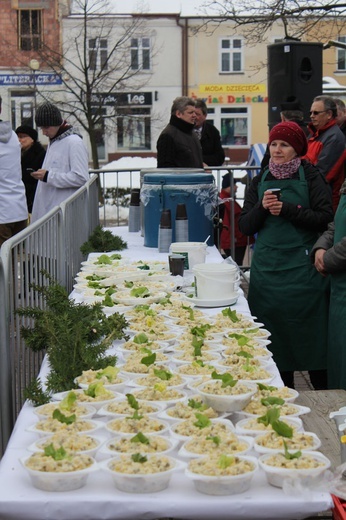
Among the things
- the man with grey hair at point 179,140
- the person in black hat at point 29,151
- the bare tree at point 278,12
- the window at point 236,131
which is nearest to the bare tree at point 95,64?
the window at point 236,131

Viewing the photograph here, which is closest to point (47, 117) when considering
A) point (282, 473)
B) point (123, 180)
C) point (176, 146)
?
point (176, 146)

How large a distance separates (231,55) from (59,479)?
37.1 meters

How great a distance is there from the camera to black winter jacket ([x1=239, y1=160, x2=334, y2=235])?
5.62 meters

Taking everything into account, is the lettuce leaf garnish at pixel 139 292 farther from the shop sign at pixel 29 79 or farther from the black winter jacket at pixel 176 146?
the shop sign at pixel 29 79

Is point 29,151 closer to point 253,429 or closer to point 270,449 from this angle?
point 253,429

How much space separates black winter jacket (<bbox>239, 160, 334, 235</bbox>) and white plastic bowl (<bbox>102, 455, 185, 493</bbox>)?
3286 millimetres

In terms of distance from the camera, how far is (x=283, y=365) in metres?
5.92

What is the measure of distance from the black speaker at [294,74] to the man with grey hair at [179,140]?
3.30 meters

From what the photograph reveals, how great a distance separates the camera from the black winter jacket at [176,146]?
8609 mm

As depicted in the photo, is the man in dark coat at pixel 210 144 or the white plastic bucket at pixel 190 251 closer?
the white plastic bucket at pixel 190 251

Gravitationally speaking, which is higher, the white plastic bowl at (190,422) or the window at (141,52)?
the window at (141,52)

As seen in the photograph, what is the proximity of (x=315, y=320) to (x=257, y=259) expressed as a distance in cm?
55

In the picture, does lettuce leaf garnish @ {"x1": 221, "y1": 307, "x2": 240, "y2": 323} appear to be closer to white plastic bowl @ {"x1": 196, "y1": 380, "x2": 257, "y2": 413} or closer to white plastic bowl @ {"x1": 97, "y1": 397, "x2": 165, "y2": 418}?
white plastic bowl @ {"x1": 196, "y1": 380, "x2": 257, "y2": 413}

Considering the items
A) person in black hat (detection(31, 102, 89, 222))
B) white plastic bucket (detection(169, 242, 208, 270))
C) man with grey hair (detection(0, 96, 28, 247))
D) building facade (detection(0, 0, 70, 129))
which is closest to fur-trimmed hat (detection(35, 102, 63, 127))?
person in black hat (detection(31, 102, 89, 222))
